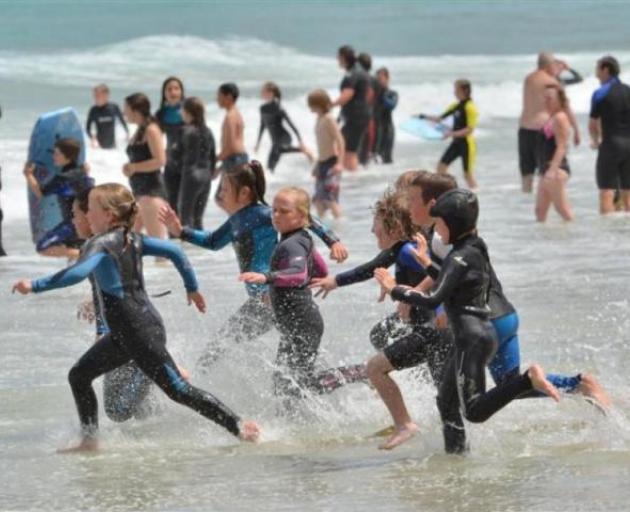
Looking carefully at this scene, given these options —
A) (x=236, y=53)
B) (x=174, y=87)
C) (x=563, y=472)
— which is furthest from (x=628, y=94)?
(x=236, y=53)

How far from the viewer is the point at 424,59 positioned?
64375 mm

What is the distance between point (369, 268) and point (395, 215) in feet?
0.91

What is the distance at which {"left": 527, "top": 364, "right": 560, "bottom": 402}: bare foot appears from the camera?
23.3 feet

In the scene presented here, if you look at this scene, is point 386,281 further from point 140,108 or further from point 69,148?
point 140,108

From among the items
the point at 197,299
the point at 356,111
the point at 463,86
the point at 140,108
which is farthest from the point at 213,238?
the point at 356,111

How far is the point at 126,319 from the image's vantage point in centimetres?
801

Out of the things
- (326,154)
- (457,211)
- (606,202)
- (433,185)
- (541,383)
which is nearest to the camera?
(541,383)

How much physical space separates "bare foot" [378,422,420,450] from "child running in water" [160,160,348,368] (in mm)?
1221

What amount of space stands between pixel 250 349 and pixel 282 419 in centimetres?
50

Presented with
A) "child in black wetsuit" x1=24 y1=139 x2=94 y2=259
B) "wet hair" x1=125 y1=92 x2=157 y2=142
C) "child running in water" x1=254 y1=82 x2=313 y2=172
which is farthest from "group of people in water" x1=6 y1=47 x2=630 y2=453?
"child running in water" x1=254 y1=82 x2=313 y2=172

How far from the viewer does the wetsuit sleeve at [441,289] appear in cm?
713

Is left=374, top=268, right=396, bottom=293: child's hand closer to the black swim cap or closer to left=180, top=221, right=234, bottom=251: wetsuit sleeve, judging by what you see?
the black swim cap

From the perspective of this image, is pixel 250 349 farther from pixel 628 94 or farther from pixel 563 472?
pixel 628 94

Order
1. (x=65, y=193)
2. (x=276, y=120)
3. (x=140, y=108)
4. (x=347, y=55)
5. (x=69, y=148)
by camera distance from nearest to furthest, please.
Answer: (x=69, y=148) → (x=65, y=193) → (x=140, y=108) → (x=276, y=120) → (x=347, y=55)
